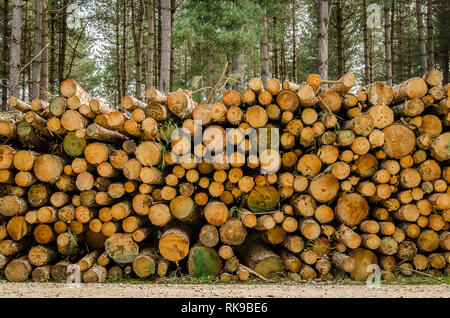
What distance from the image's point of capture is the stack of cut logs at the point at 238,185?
12.5 feet

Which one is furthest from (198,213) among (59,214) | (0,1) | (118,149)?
(0,1)

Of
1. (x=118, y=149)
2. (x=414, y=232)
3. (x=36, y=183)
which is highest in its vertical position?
(x=118, y=149)

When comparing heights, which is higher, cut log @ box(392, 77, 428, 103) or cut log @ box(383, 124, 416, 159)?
cut log @ box(392, 77, 428, 103)

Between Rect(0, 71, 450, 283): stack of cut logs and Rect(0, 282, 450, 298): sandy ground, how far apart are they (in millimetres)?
271

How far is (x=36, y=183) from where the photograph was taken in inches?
155

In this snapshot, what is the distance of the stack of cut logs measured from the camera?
3.80 m

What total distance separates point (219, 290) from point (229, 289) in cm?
11

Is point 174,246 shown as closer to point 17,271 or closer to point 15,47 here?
point 17,271

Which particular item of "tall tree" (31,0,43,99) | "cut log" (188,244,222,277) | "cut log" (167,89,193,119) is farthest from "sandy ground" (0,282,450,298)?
"tall tree" (31,0,43,99)

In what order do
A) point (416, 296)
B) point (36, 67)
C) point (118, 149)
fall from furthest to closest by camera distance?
1. point (36, 67)
2. point (118, 149)
3. point (416, 296)

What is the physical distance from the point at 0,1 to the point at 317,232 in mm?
17226

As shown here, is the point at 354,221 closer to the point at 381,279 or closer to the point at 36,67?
the point at 381,279

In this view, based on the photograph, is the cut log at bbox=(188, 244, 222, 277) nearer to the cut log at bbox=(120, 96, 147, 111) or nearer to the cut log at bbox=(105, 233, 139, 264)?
the cut log at bbox=(105, 233, 139, 264)

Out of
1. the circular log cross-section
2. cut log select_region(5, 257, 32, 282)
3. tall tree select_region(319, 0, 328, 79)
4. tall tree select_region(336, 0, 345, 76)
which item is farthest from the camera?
tall tree select_region(336, 0, 345, 76)
